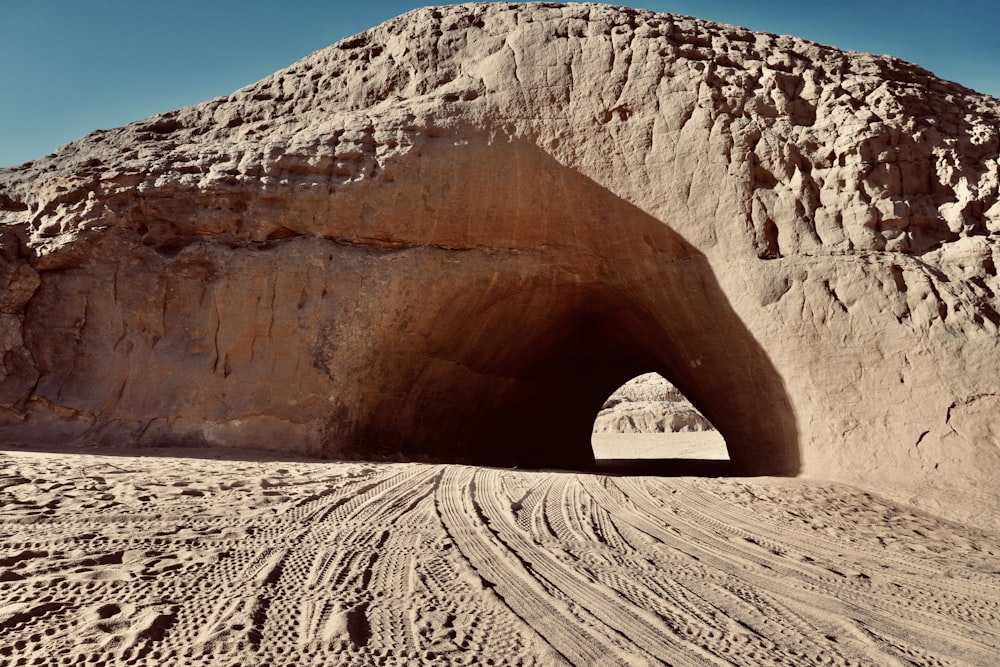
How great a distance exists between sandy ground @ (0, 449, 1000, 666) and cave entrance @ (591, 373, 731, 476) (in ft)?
41.9

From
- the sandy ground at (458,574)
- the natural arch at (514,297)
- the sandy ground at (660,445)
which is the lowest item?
the sandy ground at (660,445)

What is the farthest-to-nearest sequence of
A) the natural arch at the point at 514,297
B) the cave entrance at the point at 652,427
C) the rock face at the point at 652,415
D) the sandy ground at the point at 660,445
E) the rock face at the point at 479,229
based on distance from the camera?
the rock face at the point at 652,415 < the cave entrance at the point at 652,427 < the sandy ground at the point at 660,445 < the natural arch at the point at 514,297 < the rock face at the point at 479,229

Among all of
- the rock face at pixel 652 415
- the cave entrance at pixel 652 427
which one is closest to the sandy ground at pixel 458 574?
the cave entrance at pixel 652 427

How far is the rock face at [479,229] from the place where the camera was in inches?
265

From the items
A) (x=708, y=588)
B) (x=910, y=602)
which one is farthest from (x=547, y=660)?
(x=910, y=602)

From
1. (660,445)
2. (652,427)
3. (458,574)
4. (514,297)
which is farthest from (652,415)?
(458,574)

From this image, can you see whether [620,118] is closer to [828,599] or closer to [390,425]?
[390,425]

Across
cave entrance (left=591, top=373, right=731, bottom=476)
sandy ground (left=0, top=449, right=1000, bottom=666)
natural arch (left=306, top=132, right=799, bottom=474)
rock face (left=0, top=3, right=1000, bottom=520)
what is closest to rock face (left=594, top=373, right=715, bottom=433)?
cave entrance (left=591, top=373, right=731, bottom=476)

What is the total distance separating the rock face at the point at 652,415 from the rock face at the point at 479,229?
15.6m

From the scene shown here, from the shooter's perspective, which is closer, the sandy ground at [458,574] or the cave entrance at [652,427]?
the sandy ground at [458,574]

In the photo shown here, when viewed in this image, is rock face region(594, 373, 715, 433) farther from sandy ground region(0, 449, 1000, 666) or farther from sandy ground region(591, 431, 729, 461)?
sandy ground region(0, 449, 1000, 666)

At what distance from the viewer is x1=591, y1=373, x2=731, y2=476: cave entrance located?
19.0 metres

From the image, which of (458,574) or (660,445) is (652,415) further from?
(458,574)

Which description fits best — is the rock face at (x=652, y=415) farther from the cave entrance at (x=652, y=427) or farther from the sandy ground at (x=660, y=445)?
the sandy ground at (x=660, y=445)
